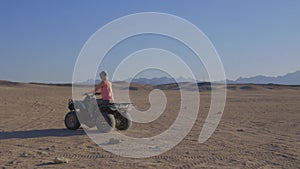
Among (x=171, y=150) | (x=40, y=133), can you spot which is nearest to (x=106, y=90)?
(x=40, y=133)

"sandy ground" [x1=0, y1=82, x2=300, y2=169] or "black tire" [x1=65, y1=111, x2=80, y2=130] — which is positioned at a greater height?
"black tire" [x1=65, y1=111, x2=80, y2=130]

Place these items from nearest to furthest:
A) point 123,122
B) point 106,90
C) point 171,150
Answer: point 171,150
point 106,90
point 123,122

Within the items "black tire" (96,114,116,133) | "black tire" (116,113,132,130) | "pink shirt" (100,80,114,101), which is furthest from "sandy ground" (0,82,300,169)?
"pink shirt" (100,80,114,101)

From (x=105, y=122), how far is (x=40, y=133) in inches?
78.3

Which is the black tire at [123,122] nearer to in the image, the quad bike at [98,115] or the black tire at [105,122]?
the quad bike at [98,115]

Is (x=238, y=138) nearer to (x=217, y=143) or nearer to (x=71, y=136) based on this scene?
(x=217, y=143)

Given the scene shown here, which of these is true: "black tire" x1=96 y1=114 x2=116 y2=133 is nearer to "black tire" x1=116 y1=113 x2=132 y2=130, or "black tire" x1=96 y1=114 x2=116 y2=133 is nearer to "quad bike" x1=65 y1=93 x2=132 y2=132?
"quad bike" x1=65 y1=93 x2=132 y2=132

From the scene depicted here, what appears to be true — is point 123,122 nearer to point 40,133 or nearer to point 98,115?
point 98,115

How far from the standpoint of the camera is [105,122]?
40.2 ft

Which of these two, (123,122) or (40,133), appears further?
(123,122)

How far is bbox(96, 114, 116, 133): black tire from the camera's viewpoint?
12.2m

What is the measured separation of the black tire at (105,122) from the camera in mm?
12195

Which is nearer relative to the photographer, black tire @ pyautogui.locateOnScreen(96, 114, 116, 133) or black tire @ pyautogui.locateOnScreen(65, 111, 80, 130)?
black tire @ pyautogui.locateOnScreen(96, 114, 116, 133)

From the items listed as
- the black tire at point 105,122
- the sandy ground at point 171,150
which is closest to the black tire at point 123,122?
the sandy ground at point 171,150
